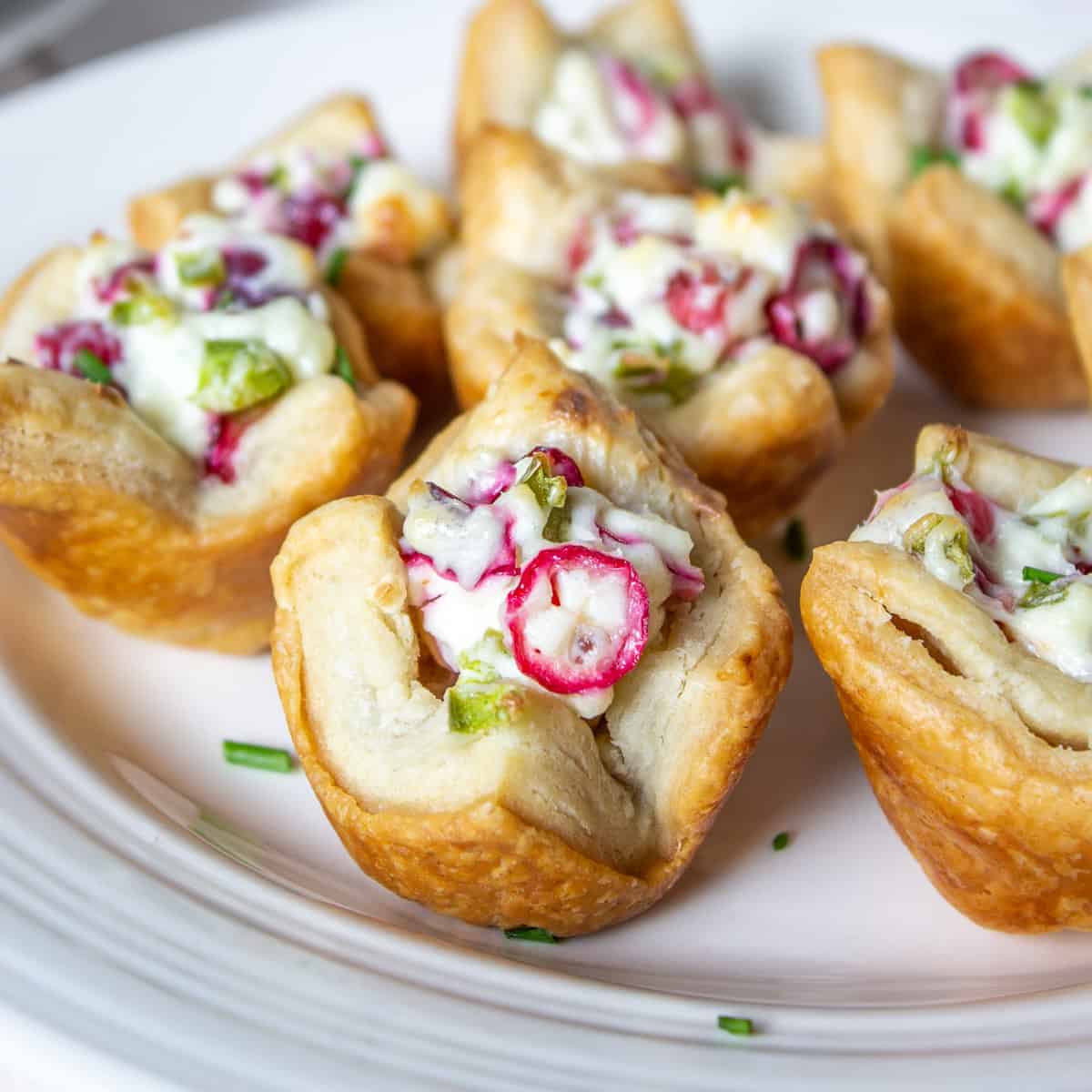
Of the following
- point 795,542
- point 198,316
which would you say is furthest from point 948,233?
point 198,316

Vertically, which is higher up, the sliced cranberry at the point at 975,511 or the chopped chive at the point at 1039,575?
the sliced cranberry at the point at 975,511

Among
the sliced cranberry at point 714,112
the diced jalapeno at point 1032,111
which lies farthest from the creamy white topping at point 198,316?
the diced jalapeno at point 1032,111

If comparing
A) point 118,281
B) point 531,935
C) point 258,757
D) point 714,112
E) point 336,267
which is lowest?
point 531,935

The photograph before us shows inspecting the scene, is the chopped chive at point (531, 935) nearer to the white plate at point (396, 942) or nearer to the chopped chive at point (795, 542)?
the white plate at point (396, 942)

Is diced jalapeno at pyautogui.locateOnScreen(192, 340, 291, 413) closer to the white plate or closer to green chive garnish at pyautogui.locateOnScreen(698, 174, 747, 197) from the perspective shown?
the white plate

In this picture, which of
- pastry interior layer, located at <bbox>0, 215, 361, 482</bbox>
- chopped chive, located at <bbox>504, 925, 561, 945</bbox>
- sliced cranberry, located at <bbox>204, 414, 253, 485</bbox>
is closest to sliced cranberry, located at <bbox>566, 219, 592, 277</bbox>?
pastry interior layer, located at <bbox>0, 215, 361, 482</bbox>

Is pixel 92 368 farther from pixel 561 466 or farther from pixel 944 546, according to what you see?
pixel 944 546
